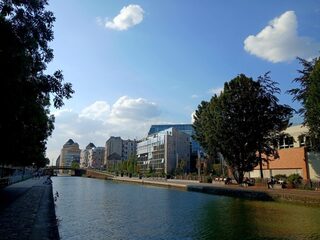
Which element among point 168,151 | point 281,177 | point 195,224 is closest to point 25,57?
point 195,224

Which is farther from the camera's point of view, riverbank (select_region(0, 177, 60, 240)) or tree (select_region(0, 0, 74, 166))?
riverbank (select_region(0, 177, 60, 240))

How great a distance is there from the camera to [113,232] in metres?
23.6

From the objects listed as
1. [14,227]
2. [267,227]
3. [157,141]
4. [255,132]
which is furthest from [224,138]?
[157,141]

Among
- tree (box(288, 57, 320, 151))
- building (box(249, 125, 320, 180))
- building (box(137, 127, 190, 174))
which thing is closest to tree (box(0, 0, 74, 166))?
tree (box(288, 57, 320, 151))

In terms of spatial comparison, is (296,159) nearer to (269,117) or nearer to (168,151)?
(269,117)

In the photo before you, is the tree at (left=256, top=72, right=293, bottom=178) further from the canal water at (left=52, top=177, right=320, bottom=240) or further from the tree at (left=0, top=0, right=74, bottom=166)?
the tree at (left=0, top=0, right=74, bottom=166)

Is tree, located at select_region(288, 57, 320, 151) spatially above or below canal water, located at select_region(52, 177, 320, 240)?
above

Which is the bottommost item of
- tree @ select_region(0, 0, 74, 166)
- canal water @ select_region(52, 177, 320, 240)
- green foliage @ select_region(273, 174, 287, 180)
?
canal water @ select_region(52, 177, 320, 240)

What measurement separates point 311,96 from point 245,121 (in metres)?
14.1

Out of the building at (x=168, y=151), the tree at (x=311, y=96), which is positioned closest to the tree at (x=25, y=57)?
the tree at (x=311, y=96)

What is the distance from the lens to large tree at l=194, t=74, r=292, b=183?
57.8m

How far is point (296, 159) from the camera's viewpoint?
230 ft

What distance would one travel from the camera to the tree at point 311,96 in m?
44.4

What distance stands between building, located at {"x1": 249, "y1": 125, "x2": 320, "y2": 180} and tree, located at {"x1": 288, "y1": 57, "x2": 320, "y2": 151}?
8.81 m
